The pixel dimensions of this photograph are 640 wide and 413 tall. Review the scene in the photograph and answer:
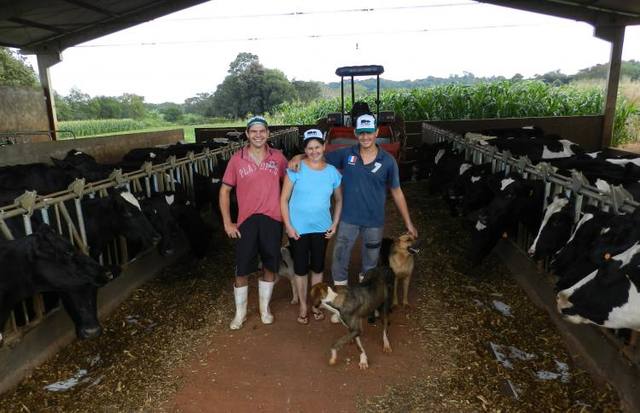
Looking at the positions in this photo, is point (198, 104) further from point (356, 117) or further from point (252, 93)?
point (356, 117)

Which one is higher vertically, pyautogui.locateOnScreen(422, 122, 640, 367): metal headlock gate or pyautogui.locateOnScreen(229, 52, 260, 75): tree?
pyautogui.locateOnScreen(229, 52, 260, 75): tree

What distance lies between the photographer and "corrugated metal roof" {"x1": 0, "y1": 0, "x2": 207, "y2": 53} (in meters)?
12.3

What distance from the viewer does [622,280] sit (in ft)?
8.44

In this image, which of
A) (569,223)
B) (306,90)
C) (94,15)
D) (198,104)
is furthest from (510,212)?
(198,104)

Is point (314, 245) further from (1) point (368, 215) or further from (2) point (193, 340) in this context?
(2) point (193, 340)

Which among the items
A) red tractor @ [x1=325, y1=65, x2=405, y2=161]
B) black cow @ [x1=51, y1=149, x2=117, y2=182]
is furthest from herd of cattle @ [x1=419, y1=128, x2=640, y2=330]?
black cow @ [x1=51, y1=149, x2=117, y2=182]

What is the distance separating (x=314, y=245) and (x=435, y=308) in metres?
1.41

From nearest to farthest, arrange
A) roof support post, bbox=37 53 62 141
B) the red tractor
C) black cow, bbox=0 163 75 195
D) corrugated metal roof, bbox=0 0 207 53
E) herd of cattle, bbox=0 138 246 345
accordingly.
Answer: herd of cattle, bbox=0 138 246 345 → black cow, bbox=0 163 75 195 → the red tractor → corrugated metal roof, bbox=0 0 207 53 → roof support post, bbox=37 53 62 141

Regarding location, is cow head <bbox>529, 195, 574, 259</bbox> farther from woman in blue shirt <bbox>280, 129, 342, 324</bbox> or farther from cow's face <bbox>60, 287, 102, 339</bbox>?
cow's face <bbox>60, 287, 102, 339</bbox>

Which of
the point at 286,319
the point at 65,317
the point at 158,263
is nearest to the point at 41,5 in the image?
the point at 158,263

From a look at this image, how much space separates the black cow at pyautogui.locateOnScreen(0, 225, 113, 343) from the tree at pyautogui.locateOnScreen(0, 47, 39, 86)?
34.8 meters

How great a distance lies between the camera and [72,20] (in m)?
13.6

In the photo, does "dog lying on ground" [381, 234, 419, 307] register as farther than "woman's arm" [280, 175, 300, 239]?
Yes

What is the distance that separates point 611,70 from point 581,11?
1980mm
